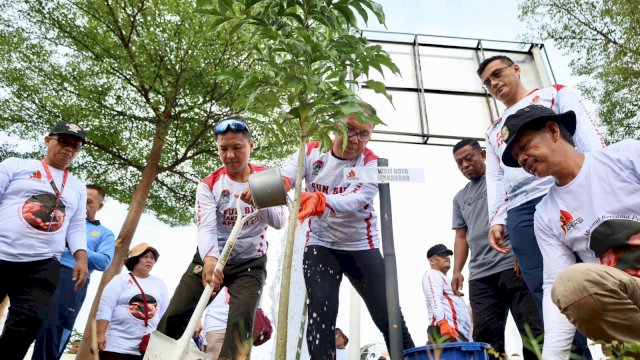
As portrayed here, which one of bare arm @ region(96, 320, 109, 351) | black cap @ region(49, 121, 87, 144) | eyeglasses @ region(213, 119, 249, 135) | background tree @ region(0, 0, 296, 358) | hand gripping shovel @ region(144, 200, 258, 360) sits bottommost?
hand gripping shovel @ region(144, 200, 258, 360)

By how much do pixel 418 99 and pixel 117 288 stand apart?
5.16 m

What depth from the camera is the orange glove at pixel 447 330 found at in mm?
3991

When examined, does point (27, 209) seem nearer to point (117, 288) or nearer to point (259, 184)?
point (117, 288)

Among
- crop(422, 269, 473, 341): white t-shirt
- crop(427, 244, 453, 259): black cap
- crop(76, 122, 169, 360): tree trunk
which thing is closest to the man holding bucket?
crop(422, 269, 473, 341): white t-shirt

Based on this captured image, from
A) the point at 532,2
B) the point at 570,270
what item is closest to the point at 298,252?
the point at 570,270

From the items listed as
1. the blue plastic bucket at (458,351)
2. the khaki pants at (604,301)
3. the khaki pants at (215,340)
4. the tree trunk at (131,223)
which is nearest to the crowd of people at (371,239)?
the khaki pants at (604,301)

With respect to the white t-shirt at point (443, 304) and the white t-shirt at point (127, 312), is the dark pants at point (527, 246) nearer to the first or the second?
the white t-shirt at point (443, 304)

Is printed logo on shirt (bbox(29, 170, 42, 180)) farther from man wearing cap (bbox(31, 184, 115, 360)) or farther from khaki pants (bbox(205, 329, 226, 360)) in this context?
khaki pants (bbox(205, 329, 226, 360))

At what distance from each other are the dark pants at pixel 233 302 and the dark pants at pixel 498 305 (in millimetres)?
1451

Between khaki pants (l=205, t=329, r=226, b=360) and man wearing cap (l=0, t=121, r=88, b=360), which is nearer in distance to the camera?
man wearing cap (l=0, t=121, r=88, b=360)

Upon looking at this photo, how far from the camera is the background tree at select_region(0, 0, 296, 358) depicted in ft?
26.6

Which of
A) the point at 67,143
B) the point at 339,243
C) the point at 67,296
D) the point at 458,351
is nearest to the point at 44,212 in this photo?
the point at 67,143

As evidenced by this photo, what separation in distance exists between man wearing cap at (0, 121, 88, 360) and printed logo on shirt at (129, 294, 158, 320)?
2.89ft

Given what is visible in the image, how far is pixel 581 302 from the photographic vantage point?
1364 millimetres
